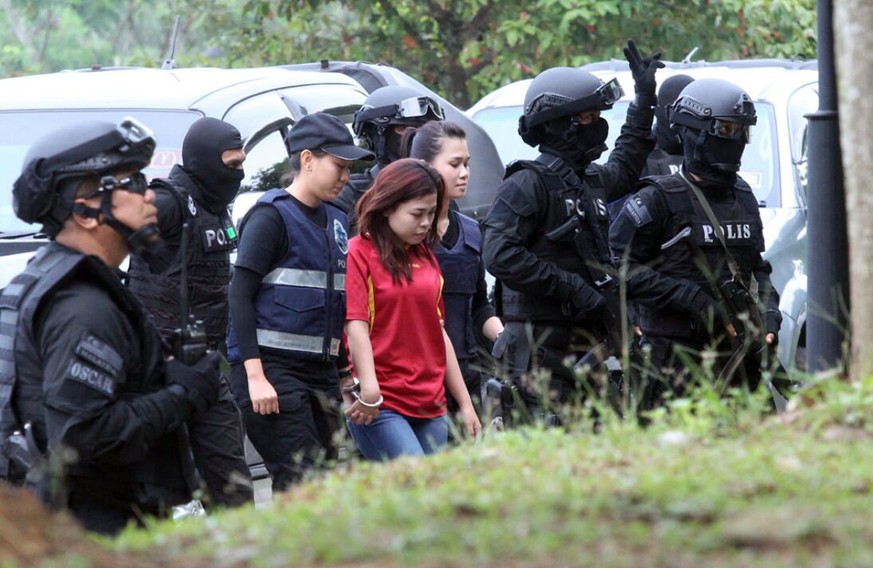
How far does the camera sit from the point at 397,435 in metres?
6.16

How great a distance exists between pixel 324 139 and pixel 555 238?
1.09m

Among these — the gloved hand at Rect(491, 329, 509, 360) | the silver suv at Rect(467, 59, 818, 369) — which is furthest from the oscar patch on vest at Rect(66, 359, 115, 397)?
the silver suv at Rect(467, 59, 818, 369)

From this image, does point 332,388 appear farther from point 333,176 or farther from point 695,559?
point 695,559

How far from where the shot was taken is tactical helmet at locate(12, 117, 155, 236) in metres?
4.78

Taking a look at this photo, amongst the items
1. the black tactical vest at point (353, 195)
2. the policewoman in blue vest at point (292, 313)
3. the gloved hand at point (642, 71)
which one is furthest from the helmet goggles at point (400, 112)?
the policewoman in blue vest at point (292, 313)

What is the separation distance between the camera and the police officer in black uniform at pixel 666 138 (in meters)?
8.24

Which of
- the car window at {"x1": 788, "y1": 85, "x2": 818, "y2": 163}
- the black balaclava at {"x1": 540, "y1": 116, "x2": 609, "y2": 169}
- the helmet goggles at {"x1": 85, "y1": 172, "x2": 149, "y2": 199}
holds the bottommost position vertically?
the car window at {"x1": 788, "y1": 85, "x2": 818, "y2": 163}

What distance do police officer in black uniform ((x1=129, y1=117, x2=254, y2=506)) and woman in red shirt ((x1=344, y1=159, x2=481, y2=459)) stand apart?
56cm

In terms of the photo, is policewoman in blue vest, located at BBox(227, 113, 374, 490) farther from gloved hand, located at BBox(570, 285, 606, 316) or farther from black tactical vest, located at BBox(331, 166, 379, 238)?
gloved hand, located at BBox(570, 285, 606, 316)

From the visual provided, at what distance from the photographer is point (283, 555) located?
11.0 feet

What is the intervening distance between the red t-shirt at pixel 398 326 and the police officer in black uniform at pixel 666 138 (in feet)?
7.71

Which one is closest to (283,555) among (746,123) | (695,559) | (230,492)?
(695,559)

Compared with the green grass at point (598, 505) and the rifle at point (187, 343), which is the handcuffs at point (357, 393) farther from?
the green grass at point (598, 505)

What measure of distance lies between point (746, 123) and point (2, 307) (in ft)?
11.9
